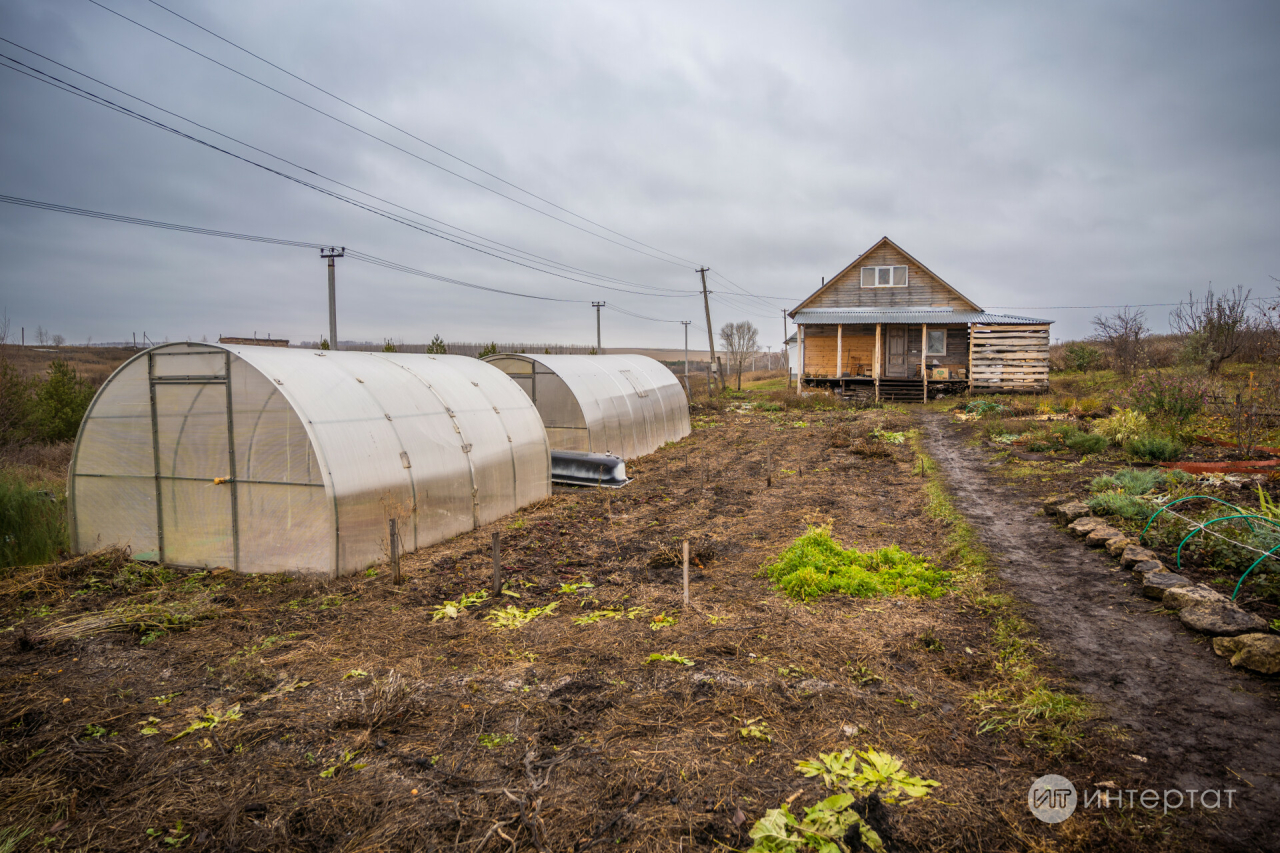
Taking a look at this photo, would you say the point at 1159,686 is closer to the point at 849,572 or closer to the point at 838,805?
the point at 849,572

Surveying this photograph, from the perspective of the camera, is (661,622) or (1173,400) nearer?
(661,622)

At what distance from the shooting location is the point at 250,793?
14.4 ft

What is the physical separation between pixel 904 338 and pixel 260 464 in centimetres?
3182

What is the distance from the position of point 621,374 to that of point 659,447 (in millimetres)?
2784

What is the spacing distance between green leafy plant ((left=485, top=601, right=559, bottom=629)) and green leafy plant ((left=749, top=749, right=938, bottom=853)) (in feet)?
12.4

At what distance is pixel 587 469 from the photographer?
15.2 metres

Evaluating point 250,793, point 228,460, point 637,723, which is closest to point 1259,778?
point 637,723

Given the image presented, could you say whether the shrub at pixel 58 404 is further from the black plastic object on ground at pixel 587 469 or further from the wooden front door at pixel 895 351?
the wooden front door at pixel 895 351

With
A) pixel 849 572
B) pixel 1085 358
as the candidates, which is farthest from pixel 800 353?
pixel 849 572

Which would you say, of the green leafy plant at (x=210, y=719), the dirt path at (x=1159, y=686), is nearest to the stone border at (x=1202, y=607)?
the dirt path at (x=1159, y=686)

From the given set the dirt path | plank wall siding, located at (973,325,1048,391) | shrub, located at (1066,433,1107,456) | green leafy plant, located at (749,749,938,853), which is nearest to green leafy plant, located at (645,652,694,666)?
green leafy plant, located at (749,749,938,853)

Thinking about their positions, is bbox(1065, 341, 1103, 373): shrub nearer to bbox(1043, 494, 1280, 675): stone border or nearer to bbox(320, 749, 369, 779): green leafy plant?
bbox(1043, 494, 1280, 675): stone border

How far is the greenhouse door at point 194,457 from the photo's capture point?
9336mm

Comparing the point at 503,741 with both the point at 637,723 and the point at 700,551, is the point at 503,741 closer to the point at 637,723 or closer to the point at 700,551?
the point at 637,723
